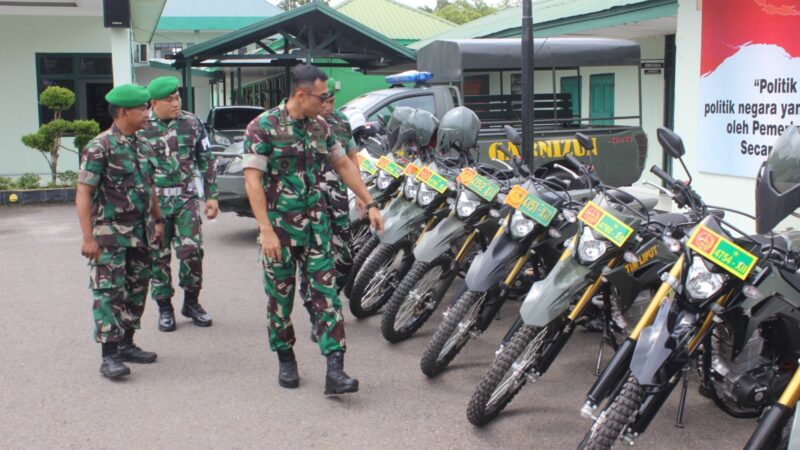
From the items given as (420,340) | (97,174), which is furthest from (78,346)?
(420,340)

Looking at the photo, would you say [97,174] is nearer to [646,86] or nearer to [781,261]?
[781,261]

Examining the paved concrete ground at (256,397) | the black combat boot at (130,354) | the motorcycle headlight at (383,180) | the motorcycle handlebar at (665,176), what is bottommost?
the paved concrete ground at (256,397)

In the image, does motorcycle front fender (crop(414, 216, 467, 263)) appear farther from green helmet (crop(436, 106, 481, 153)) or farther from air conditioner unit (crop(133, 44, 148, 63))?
air conditioner unit (crop(133, 44, 148, 63))

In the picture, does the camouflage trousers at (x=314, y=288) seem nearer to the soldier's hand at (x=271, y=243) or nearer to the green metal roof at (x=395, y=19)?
the soldier's hand at (x=271, y=243)

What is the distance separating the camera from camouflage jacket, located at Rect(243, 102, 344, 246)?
4648 millimetres

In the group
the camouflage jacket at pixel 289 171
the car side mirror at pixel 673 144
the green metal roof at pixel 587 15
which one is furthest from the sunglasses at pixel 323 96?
the green metal roof at pixel 587 15

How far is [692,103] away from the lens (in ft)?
27.8

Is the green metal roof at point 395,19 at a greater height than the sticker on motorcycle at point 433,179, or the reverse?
the green metal roof at point 395,19

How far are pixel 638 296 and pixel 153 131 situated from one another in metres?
3.39

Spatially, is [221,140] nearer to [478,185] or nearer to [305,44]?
[305,44]

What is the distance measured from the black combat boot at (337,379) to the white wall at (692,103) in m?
4.79

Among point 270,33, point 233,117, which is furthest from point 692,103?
point 270,33

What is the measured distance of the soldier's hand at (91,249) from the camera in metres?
5.02

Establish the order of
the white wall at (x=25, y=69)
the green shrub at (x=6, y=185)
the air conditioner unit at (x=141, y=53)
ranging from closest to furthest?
the green shrub at (x=6, y=185) → the white wall at (x=25, y=69) → the air conditioner unit at (x=141, y=53)
